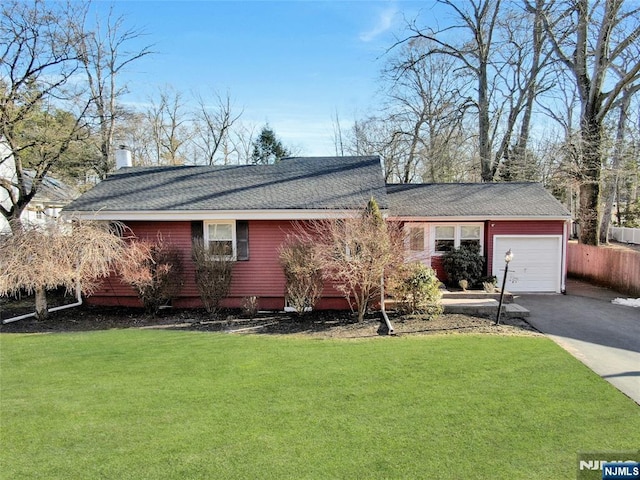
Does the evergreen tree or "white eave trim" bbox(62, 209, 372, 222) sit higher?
the evergreen tree

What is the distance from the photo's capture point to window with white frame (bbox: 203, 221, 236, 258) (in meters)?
11.0

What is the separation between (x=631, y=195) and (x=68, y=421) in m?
38.9

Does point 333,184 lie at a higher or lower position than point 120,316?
higher

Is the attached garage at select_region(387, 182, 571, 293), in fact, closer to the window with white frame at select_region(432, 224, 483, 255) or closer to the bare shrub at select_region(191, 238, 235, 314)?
the window with white frame at select_region(432, 224, 483, 255)

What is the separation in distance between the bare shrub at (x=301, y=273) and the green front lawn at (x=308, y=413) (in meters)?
2.61

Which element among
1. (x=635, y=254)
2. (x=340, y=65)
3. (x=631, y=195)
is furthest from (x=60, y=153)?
(x=631, y=195)

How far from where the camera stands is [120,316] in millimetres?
10562

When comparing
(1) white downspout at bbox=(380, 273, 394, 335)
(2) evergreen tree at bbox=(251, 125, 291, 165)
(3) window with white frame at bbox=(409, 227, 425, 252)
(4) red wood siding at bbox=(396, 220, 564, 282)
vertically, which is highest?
(2) evergreen tree at bbox=(251, 125, 291, 165)

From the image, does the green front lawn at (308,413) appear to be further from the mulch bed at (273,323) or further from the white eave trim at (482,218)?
the white eave trim at (482,218)

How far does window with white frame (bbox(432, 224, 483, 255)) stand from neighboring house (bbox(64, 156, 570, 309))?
0.12ft

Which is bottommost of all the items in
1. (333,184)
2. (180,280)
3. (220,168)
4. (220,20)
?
(180,280)

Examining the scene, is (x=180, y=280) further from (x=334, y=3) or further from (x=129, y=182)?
(x=334, y=3)
